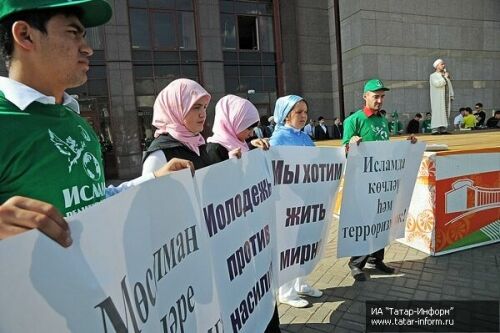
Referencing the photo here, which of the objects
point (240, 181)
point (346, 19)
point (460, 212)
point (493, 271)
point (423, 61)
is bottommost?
point (493, 271)

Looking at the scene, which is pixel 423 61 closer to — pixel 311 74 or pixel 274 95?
pixel 311 74

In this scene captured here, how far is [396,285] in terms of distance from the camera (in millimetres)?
3596

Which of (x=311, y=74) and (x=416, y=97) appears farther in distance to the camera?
(x=311, y=74)

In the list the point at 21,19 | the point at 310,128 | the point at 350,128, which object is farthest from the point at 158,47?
the point at 21,19

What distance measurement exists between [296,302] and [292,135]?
4.93 ft

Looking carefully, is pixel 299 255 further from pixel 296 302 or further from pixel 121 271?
pixel 121 271

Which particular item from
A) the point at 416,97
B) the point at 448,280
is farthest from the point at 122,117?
the point at 448,280

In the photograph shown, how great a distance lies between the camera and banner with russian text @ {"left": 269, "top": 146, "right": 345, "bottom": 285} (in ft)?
9.29

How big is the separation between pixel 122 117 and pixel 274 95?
7886 millimetres

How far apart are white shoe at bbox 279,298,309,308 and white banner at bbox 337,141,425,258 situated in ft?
1.80

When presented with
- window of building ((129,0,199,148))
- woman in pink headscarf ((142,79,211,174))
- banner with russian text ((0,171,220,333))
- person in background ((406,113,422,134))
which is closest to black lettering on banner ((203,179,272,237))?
banner with russian text ((0,171,220,333))

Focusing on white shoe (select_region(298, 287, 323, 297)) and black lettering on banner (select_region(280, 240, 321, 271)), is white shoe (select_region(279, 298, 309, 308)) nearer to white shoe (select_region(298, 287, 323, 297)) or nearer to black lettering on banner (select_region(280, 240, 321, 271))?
white shoe (select_region(298, 287, 323, 297))

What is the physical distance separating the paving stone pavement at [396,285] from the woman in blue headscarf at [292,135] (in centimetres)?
9

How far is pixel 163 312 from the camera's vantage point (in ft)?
4.50
